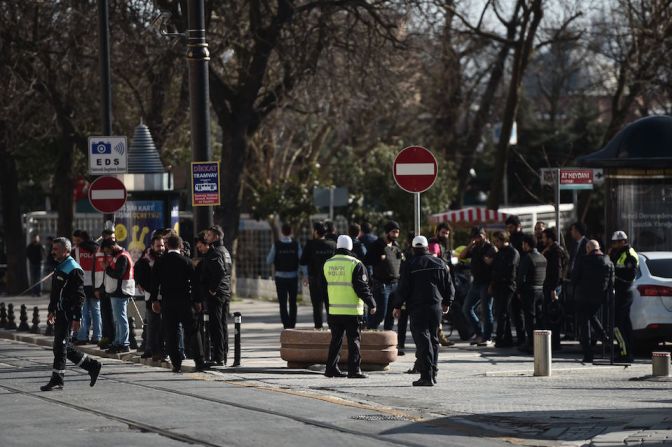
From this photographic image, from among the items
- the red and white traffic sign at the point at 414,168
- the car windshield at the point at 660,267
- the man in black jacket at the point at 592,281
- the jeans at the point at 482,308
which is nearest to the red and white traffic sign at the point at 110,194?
the jeans at the point at 482,308

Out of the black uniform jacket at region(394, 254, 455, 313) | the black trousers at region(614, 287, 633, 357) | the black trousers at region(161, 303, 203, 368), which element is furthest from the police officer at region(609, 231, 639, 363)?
the black trousers at region(161, 303, 203, 368)

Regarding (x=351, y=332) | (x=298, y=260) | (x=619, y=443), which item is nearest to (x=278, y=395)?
(x=351, y=332)

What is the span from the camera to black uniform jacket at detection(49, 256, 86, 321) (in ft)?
51.5

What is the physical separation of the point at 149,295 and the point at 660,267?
705cm

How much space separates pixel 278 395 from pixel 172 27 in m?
14.4

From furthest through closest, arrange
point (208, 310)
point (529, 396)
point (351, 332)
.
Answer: point (208, 310), point (351, 332), point (529, 396)

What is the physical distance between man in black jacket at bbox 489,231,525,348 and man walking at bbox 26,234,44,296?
20350 millimetres

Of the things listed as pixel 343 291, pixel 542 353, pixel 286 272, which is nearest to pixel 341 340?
pixel 343 291

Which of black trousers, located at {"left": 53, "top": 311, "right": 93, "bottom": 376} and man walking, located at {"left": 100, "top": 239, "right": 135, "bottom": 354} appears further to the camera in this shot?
man walking, located at {"left": 100, "top": 239, "right": 135, "bottom": 354}

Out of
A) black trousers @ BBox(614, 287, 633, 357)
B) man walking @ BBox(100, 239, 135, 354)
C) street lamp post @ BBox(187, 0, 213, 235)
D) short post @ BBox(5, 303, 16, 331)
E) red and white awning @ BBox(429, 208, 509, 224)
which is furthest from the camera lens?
red and white awning @ BBox(429, 208, 509, 224)

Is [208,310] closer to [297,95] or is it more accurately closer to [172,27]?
[172,27]

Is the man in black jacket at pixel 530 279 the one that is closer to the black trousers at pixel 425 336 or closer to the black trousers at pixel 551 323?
the black trousers at pixel 551 323

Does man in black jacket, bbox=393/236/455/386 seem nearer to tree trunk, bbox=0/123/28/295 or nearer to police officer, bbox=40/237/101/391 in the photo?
police officer, bbox=40/237/101/391

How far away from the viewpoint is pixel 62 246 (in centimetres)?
1580
